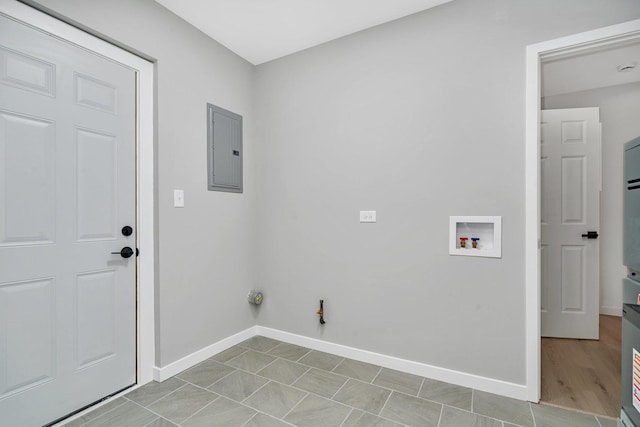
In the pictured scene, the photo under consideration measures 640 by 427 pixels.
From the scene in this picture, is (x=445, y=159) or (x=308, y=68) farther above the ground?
(x=308, y=68)

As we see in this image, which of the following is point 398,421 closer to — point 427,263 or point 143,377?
point 427,263

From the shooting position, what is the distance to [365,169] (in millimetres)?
2396

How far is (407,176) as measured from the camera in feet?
7.34

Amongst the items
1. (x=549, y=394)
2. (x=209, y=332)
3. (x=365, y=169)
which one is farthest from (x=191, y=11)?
(x=549, y=394)

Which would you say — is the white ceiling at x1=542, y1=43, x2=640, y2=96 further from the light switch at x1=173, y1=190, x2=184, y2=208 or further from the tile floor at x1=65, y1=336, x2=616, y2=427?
the light switch at x1=173, y1=190, x2=184, y2=208

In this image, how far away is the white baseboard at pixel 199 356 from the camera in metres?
2.13

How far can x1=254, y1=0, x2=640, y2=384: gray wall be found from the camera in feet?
6.32

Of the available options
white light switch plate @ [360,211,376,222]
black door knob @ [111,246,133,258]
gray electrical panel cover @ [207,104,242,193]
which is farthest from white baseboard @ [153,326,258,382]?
white light switch plate @ [360,211,376,222]

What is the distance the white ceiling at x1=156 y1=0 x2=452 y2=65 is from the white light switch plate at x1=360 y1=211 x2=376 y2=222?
1.42 m

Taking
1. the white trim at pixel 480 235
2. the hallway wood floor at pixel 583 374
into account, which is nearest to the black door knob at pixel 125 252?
the white trim at pixel 480 235

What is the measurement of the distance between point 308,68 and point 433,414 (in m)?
2.68

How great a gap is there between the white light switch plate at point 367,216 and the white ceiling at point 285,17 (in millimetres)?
1423

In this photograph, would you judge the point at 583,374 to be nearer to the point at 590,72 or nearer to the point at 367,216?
the point at 367,216

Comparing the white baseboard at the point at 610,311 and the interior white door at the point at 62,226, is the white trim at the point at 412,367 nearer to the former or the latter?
the interior white door at the point at 62,226
